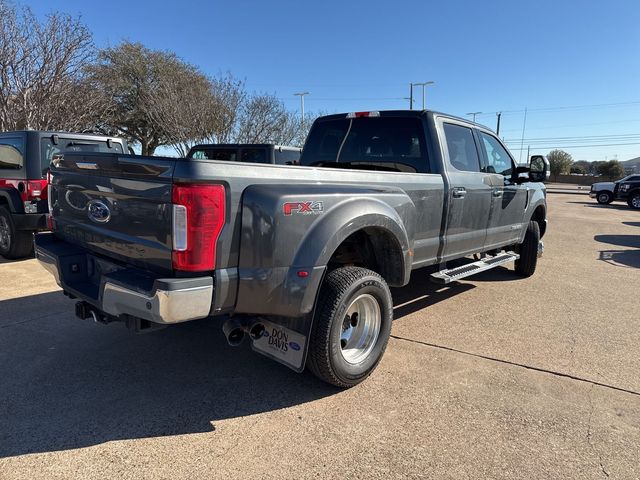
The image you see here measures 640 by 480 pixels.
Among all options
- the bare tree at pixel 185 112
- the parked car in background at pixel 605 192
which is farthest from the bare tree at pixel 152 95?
the parked car in background at pixel 605 192

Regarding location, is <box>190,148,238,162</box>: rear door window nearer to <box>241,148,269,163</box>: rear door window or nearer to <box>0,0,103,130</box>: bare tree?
<box>241,148,269,163</box>: rear door window

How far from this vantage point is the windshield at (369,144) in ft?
14.9

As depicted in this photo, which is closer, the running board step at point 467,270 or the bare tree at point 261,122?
the running board step at point 467,270

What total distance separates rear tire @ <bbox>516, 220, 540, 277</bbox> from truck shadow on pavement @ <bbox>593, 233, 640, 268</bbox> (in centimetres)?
247

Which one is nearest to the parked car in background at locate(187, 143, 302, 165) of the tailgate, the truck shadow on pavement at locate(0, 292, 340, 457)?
the truck shadow on pavement at locate(0, 292, 340, 457)

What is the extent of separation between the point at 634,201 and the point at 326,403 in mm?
25850

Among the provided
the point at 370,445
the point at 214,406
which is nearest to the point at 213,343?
the point at 214,406

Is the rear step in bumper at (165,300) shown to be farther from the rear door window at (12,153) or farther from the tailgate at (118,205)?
the rear door window at (12,153)

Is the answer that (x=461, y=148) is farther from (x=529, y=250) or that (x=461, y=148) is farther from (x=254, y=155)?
(x=254, y=155)

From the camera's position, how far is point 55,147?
23.5 feet

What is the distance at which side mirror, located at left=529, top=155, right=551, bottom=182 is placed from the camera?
5.88m

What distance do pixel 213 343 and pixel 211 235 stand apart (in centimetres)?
197


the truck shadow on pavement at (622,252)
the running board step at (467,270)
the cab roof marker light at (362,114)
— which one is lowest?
the truck shadow on pavement at (622,252)

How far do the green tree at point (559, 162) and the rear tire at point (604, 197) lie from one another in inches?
2008
